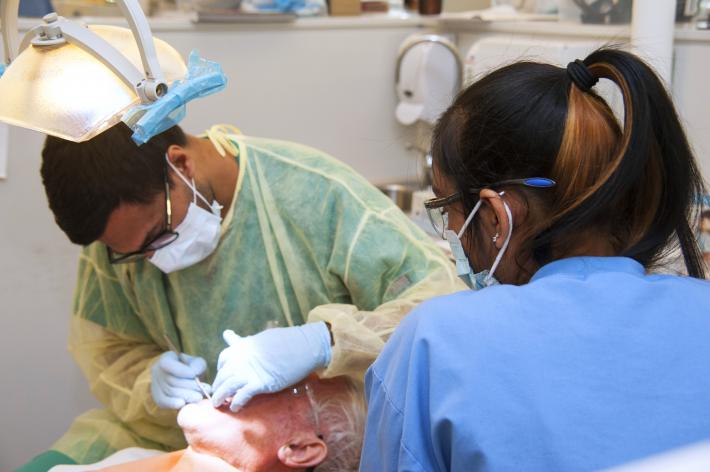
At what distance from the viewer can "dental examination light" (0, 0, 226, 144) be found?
112cm

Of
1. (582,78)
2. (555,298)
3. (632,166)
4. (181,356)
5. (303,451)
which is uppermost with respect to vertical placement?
(582,78)

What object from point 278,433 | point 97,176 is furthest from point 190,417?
point 97,176

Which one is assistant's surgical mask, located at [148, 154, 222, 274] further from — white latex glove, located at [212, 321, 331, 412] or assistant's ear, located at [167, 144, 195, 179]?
white latex glove, located at [212, 321, 331, 412]

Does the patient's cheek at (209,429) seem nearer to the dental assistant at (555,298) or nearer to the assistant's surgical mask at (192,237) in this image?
the assistant's surgical mask at (192,237)

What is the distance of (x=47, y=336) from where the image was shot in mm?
2494

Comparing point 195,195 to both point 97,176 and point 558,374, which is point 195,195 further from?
point 558,374

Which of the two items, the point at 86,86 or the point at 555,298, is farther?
the point at 86,86

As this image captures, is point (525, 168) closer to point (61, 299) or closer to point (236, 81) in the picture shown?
point (236, 81)

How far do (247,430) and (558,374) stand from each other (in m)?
0.83

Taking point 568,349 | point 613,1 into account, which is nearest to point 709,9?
point 613,1

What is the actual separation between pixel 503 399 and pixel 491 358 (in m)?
0.05

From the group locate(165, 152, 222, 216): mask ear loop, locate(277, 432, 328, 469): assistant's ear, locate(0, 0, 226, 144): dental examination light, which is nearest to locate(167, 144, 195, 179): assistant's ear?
locate(165, 152, 222, 216): mask ear loop

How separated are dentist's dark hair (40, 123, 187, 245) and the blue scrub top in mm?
800

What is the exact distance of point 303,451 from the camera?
5.20 ft
